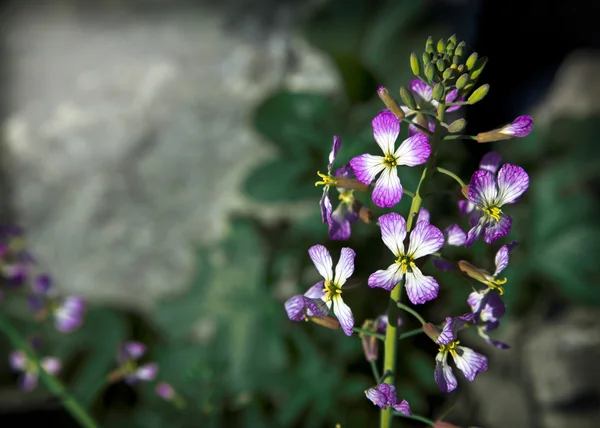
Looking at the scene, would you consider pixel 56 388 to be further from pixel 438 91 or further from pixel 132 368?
pixel 438 91

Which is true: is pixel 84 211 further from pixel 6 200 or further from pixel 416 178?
pixel 416 178

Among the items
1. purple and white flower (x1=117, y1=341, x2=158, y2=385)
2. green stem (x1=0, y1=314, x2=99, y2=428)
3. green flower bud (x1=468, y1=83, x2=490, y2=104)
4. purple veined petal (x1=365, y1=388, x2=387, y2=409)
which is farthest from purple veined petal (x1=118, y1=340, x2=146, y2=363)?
green flower bud (x1=468, y1=83, x2=490, y2=104)

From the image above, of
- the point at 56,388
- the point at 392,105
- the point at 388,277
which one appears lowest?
the point at 56,388

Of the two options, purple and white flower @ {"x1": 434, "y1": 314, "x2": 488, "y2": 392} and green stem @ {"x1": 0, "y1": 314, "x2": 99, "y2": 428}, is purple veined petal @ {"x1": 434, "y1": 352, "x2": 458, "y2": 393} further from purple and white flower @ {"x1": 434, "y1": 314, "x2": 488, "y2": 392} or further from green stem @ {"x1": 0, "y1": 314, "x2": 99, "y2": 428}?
green stem @ {"x1": 0, "y1": 314, "x2": 99, "y2": 428}

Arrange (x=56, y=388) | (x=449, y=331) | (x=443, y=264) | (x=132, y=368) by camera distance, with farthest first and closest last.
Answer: (x=132, y=368) → (x=56, y=388) → (x=443, y=264) → (x=449, y=331)

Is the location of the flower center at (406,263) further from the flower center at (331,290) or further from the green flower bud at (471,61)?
the green flower bud at (471,61)

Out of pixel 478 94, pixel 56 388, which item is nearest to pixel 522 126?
pixel 478 94
